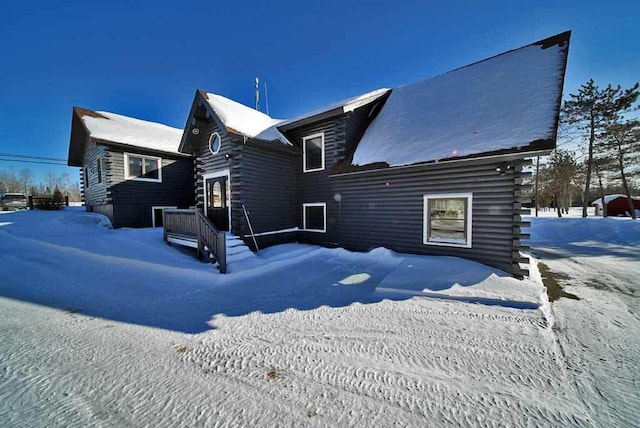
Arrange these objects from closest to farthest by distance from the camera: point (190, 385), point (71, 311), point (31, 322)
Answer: point (190, 385), point (31, 322), point (71, 311)

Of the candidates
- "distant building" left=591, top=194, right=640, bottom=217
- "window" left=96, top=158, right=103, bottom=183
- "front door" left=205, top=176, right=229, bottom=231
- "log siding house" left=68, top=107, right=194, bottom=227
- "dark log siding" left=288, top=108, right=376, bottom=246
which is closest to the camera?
"front door" left=205, top=176, right=229, bottom=231

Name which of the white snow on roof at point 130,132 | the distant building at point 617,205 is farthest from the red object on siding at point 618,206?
the white snow on roof at point 130,132

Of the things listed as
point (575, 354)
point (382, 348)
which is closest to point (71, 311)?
point (382, 348)

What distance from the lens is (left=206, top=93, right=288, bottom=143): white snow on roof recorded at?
29.9ft

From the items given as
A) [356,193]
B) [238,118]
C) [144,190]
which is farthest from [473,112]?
[144,190]

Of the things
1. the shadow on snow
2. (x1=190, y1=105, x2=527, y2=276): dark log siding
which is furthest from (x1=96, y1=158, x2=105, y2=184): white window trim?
(x1=190, y1=105, x2=527, y2=276): dark log siding

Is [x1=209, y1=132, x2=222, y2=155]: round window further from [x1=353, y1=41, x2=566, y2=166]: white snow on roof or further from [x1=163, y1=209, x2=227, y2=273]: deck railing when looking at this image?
[x1=353, y1=41, x2=566, y2=166]: white snow on roof

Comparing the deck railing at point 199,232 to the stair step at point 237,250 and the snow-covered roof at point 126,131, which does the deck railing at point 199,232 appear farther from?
the snow-covered roof at point 126,131

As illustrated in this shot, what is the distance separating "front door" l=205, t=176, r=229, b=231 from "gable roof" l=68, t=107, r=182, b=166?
329cm

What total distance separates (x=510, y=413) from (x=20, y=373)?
211 inches

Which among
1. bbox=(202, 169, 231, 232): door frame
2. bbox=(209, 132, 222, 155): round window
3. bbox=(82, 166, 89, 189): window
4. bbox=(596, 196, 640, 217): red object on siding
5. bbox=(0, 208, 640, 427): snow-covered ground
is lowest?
bbox=(0, 208, 640, 427): snow-covered ground

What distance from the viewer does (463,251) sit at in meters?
7.17

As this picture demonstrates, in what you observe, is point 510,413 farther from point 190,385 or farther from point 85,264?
point 85,264

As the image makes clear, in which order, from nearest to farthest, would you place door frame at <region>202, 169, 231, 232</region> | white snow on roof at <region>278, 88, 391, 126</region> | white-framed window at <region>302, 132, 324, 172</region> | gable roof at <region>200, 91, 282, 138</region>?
1. gable roof at <region>200, 91, 282, 138</region>
2. door frame at <region>202, 169, 231, 232</region>
3. white snow on roof at <region>278, 88, 391, 126</region>
4. white-framed window at <region>302, 132, 324, 172</region>
